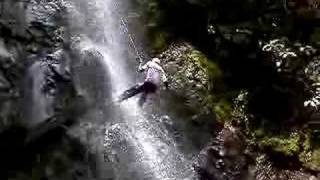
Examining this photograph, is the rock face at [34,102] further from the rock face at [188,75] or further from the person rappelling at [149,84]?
the rock face at [188,75]

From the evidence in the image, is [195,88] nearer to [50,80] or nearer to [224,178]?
[224,178]

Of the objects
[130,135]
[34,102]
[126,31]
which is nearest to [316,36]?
[126,31]

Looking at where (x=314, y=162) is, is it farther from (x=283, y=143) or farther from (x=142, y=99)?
(x=142, y=99)

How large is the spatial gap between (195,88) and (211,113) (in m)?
0.47

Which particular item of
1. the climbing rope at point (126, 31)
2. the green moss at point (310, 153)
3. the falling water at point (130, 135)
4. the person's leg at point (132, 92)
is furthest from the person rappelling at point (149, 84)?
the green moss at point (310, 153)

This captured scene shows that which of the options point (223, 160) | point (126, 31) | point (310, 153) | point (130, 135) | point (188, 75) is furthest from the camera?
point (126, 31)

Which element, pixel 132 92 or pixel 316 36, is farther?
pixel 316 36

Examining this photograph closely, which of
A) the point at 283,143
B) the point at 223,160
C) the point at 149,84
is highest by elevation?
the point at 149,84

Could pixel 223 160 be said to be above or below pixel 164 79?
below

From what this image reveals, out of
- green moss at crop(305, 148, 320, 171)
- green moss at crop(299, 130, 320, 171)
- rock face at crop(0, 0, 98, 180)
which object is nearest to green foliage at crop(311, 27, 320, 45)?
green moss at crop(299, 130, 320, 171)

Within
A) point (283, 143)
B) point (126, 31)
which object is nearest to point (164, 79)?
point (126, 31)

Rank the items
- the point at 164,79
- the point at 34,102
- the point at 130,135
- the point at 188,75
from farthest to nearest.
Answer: the point at 188,75, the point at 164,79, the point at 130,135, the point at 34,102

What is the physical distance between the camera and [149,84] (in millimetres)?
6691

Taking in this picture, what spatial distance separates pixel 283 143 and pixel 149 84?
2134mm
